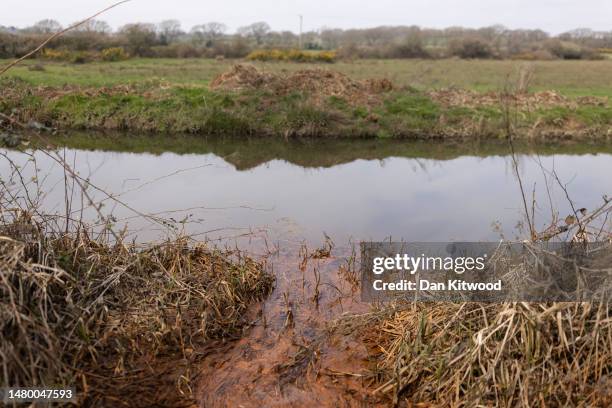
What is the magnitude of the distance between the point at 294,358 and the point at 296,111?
1230 centimetres

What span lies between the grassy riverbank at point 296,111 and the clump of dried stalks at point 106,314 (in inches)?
432

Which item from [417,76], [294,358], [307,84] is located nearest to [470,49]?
[417,76]

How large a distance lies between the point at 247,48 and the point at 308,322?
3771 centimetres

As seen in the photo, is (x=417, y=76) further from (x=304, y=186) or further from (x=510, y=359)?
(x=510, y=359)

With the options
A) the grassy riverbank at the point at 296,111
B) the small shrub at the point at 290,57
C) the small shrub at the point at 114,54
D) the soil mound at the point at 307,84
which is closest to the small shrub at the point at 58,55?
the small shrub at the point at 114,54

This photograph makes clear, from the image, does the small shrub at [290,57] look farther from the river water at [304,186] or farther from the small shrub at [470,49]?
the river water at [304,186]

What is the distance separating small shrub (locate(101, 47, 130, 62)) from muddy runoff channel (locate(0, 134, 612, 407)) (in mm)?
17665

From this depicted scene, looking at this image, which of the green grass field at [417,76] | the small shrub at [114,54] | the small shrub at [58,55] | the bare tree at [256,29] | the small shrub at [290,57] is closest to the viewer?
the green grass field at [417,76]

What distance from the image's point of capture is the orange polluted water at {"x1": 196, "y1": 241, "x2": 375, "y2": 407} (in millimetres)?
4172

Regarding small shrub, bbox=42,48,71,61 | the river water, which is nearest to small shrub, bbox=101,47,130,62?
small shrub, bbox=42,48,71,61

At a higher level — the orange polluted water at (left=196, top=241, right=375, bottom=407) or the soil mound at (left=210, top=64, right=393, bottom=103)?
the soil mound at (left=210, top=64, right=393, bottom=103)

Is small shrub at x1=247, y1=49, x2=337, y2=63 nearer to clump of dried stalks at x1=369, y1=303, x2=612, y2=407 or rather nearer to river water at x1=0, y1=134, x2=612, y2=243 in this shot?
river water at x1=0, y1=134, x2=612, y2=243

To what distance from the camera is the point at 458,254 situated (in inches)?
204

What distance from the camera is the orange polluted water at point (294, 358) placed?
417 centimetres
